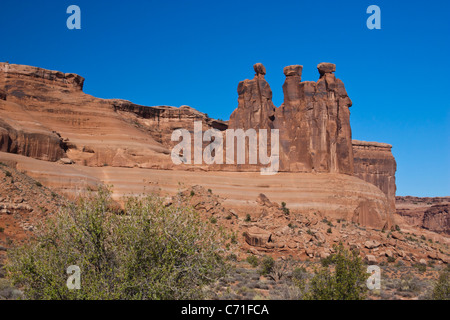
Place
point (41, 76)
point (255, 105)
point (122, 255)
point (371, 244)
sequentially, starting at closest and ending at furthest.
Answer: point (122, 255) < point (371, 244) < point (255, 105) < point (41, 76)

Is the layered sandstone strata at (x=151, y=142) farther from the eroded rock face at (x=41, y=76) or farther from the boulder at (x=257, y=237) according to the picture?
the boulder at (x=257, y=237)

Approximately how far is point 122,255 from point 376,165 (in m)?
105

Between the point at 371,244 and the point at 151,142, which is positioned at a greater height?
the point at 151,142

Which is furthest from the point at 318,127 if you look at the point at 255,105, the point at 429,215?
the point at 429,215

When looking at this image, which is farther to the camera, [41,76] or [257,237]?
[41,76]

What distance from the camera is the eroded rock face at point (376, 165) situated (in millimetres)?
109688

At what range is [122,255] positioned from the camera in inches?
565

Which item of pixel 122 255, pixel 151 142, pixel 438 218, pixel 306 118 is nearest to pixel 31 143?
pixel 151 142

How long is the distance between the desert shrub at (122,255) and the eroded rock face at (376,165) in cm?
9939

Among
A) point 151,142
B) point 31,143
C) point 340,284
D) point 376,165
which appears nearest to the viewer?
point 340,284

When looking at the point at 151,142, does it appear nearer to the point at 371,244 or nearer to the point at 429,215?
the point at 371,244

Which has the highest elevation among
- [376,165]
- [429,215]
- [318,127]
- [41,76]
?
[41,76]

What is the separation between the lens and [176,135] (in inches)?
3595

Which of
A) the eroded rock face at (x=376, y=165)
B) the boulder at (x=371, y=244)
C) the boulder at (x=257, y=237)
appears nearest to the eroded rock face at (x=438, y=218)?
the eroded rock face at (x=376, y=165)
